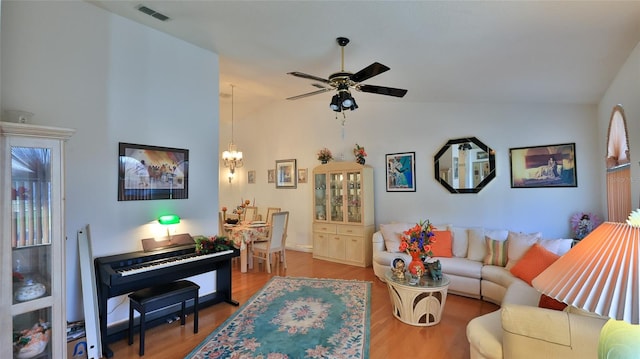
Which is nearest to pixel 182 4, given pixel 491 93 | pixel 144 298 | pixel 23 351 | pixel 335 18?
pixel 335 18

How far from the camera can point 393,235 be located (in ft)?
14.8

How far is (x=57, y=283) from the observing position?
6.66 feet

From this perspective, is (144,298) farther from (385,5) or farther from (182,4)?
(385,5)

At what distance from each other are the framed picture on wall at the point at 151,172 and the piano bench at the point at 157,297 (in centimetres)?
97

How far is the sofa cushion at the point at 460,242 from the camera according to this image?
407 cm

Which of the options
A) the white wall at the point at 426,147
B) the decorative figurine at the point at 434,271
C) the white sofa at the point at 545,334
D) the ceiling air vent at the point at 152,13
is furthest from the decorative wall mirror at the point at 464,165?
the ceiling air vent at the point at 152,13

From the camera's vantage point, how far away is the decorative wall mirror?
434cm

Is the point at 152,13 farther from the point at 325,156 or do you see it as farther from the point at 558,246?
the point at 558,246

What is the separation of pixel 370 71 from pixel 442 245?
2.76 meters

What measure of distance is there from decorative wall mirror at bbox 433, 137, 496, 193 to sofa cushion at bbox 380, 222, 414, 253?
3.24 feet

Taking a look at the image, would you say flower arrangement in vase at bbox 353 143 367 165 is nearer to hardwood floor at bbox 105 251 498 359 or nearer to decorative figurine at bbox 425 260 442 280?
hardwood floor at bbox 105 251 498 359

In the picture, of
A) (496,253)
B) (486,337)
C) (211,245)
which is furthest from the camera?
(496,253)

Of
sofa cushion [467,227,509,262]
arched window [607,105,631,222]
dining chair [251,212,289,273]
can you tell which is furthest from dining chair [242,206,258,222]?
arched window [607,105,631,222]

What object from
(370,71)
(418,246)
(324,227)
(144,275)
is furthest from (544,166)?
(144,275)
